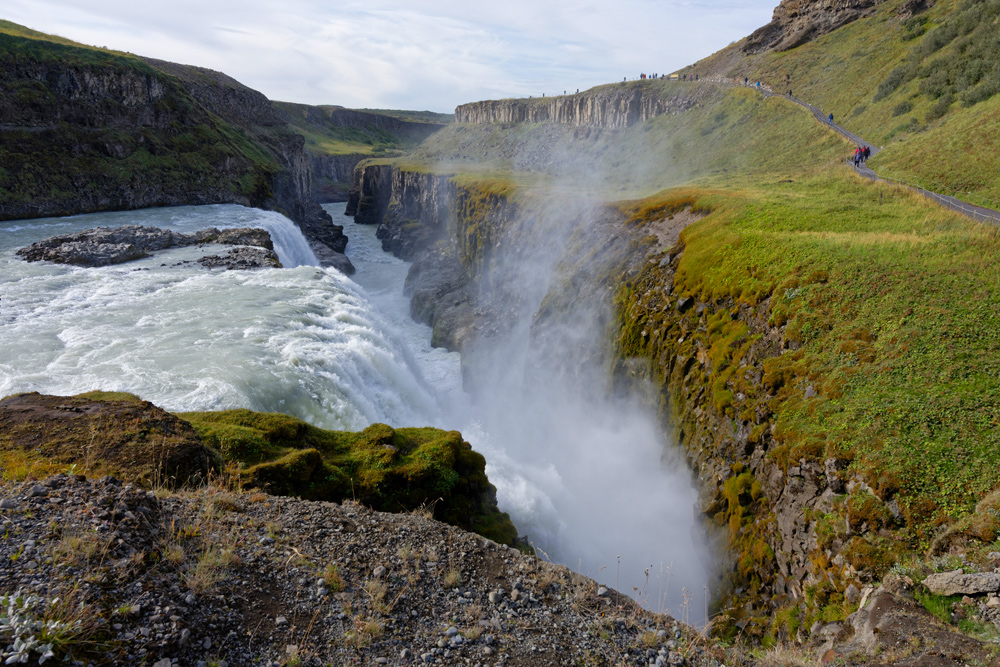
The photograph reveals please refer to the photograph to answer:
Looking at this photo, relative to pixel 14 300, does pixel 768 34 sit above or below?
above

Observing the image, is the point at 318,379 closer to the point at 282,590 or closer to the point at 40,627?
Answer: the point at 282,590

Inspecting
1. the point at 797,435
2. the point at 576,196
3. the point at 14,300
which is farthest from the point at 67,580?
the point at 576,196

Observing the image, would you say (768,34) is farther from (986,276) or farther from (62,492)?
(62,492)

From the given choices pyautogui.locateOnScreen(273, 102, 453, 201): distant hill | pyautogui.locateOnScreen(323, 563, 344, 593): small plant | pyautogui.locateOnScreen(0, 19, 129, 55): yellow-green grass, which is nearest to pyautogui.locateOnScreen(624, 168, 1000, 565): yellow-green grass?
pyautogui.locateOnScreen(323, 563, 344, 593): small plant

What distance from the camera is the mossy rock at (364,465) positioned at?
484 inches

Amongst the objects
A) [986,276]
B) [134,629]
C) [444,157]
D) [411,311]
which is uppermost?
[444,157]

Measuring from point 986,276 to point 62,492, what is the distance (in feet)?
79.8

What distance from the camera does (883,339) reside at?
1437cm

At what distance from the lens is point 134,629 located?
5.63 m

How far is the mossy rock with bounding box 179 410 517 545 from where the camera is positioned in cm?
1229

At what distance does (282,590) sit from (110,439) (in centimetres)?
609

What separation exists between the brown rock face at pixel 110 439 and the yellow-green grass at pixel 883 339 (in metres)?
15.7

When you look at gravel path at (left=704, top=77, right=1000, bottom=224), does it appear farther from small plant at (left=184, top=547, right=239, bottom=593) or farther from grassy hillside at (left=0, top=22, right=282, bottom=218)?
grassy hillside at (left=0, top=22, right=282, bottom=218)

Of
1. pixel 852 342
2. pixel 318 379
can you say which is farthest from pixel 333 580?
pixel 852 342
